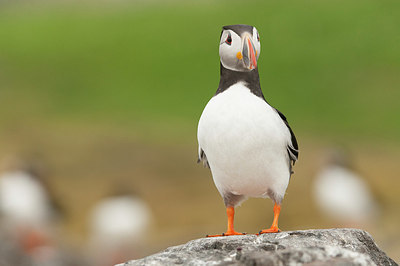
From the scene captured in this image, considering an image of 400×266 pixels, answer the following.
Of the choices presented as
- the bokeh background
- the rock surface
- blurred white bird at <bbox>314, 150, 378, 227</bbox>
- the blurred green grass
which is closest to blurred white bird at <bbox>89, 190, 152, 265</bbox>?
the bokeh background

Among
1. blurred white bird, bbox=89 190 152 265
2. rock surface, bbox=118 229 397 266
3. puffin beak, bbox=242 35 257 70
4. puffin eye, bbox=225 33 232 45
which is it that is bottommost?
blurred white bird, bbox=89 190 152 265

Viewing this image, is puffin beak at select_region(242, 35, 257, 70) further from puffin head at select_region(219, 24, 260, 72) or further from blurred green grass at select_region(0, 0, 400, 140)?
blurred green grass at select_region(0, 0, 400, 140)

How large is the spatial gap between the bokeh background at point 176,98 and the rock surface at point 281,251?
9.68 meters

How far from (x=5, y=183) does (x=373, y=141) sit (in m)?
14.4

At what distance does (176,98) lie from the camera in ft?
105

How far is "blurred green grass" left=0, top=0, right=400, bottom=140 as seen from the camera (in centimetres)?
3047

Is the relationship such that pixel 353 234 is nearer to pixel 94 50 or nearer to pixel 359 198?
pixel 359 198

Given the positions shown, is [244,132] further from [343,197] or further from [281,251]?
[343,197]

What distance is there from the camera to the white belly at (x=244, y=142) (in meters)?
5.72

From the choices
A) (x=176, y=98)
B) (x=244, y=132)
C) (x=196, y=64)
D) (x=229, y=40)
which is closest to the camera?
(x=244, y=132)

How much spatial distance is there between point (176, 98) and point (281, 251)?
27464 mm

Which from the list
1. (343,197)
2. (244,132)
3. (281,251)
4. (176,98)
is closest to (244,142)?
(244,132)

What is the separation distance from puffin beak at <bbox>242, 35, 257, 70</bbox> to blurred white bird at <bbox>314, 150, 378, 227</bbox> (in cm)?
1392

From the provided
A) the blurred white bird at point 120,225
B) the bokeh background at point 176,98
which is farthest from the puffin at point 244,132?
the blurred white bird at point 120,225
